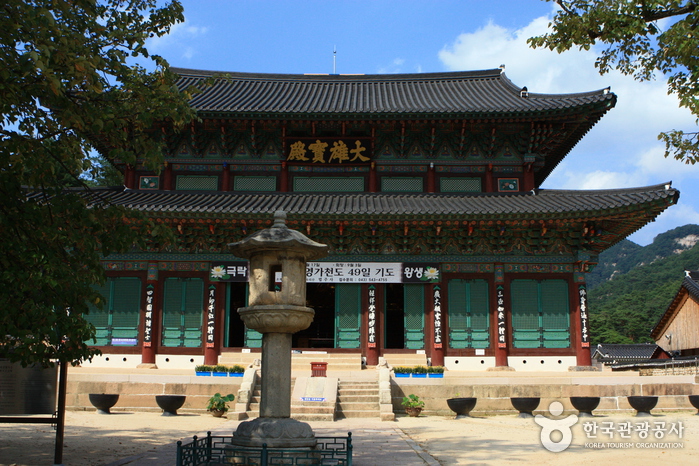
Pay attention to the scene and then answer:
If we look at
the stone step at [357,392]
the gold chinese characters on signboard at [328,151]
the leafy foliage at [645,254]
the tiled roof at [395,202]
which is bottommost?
the stone step at [357,392]

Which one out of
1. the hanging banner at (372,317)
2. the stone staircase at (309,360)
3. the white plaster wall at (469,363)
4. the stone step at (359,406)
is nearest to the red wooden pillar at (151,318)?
the stone staircase at (309,360)

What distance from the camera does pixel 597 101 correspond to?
20.3m

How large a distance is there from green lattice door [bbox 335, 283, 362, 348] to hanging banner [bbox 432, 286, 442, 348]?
2.63m

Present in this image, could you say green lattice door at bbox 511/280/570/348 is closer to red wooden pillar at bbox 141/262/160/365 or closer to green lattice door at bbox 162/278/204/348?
green lattice door at bbox 162/278/204/348

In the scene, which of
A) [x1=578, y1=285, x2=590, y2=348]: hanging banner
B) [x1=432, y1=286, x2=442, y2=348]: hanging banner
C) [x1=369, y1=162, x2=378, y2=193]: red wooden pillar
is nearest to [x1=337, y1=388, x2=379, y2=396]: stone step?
[x1=432, y1=286, x2=442, y2=348]: hanging banner

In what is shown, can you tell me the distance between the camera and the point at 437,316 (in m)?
20.7

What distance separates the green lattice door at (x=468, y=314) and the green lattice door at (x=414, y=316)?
98 cm

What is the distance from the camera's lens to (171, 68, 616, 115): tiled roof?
70.4 ft

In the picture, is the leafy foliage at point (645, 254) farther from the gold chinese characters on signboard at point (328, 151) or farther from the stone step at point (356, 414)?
the stone step at point (356, 414)

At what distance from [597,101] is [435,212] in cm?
684

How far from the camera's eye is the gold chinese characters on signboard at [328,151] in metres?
22.7

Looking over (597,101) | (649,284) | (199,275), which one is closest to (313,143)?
(199,275)

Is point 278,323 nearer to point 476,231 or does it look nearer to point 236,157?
point 476,231

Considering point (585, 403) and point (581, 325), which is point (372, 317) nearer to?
point (581, 325)
